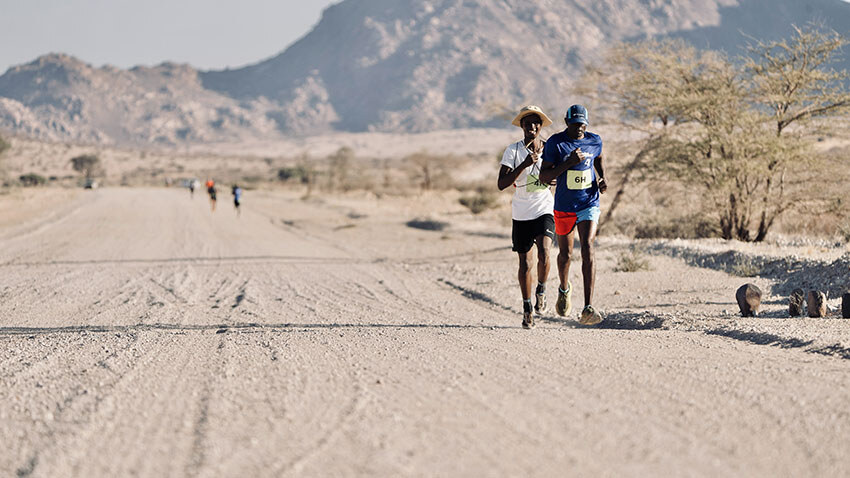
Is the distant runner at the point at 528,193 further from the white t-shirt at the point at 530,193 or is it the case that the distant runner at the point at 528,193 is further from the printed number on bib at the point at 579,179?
the printed number on bib at the point at 579,179

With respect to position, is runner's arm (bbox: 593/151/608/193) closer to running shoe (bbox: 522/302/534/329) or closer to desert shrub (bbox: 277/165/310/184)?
Result: running shoe (bbox: 522/302/534/329)

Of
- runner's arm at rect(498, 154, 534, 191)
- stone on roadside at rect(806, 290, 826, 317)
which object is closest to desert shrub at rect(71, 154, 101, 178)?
runner's arm at rect(498, 154, 534, 191)

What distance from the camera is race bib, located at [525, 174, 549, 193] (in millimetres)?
6926

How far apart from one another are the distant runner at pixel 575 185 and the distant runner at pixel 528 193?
135 millimetres

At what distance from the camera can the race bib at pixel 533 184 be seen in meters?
6.93

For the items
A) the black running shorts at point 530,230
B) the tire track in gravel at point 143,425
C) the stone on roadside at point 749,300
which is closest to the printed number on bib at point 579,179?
the black running shorts at point 530,230

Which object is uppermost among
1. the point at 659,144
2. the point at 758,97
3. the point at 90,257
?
the point at 758,97

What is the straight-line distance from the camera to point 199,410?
4.33m

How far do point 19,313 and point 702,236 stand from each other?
14876 millimetres

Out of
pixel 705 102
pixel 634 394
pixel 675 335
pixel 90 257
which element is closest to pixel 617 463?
pixel 634 394

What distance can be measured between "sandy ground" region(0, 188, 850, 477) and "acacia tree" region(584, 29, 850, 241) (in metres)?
5.88

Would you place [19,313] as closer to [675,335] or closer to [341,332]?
[341,332]

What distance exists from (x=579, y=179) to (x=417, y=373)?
277cm

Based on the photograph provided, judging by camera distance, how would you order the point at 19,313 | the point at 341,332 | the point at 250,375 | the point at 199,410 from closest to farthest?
the point at 199,410 → the point at 250,375 → the point at 341,332 → the point at 19,313
